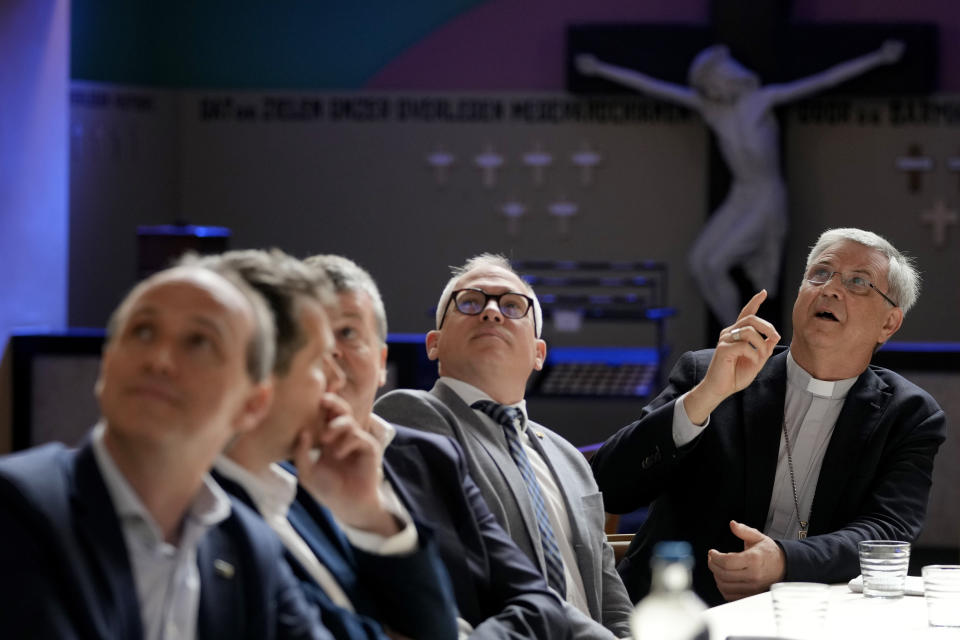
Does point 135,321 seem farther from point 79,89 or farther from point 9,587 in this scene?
point 79,89

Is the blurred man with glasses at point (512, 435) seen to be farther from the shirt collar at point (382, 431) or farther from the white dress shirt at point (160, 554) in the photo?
the white dress shirt at point (160, 554)

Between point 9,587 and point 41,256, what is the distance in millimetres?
6054

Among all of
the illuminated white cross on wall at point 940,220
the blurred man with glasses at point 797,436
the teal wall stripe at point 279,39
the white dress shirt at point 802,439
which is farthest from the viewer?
the teal wall stripe at point 279,39

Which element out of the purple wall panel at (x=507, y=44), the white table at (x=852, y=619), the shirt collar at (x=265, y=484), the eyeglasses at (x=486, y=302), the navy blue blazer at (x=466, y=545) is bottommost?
the white table at (x=852, y=619)

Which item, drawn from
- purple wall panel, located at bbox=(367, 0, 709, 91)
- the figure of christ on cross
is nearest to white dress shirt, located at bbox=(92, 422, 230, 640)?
the figure of christ on cross

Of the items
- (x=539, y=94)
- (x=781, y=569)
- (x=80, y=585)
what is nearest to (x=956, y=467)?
(x=781, y=569)

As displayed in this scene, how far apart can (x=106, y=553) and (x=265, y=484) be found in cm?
41

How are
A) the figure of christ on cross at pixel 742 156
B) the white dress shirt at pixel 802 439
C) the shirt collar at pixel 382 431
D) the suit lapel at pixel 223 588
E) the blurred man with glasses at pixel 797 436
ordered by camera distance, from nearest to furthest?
the suit lapel at pixel 223 588
the shirt collar at pixel 382 431
the blurred man with glasses at pixel 797 436
the white dress shirt at pixel 802 439
the figure of christ on cross at pixel 742 156

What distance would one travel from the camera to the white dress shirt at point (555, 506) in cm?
259

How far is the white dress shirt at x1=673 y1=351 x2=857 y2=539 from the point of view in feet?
10.4

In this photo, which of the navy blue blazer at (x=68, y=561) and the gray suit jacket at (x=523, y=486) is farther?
the gray suit jacket at (x=523, y=486)

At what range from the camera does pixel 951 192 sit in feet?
31.2

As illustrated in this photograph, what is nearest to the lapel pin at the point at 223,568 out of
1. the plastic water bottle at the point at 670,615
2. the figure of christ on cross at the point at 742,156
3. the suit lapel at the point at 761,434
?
the plastic water bottle at the point at 670,615

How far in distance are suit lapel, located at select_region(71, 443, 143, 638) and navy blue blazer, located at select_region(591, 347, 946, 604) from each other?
6.19ft
